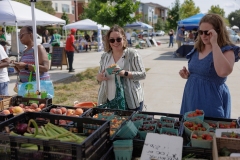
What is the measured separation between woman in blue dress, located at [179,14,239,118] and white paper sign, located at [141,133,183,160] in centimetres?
83

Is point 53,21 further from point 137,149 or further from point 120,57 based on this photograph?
point 137,149

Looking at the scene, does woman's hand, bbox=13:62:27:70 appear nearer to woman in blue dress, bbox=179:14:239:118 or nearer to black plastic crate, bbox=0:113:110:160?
black plastic crate, bbox=0:113:110:160

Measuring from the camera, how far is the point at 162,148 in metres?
2.04

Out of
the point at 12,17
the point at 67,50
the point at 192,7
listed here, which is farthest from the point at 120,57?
the point at 192,7

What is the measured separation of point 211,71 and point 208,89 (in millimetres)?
187

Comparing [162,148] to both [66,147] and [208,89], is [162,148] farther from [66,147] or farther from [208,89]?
[208,89]

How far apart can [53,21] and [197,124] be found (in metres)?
7.52

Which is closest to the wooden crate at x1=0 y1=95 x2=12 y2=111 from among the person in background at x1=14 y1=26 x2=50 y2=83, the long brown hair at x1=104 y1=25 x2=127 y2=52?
the person in background at x1=14 y1=26 x2=50 y2=83

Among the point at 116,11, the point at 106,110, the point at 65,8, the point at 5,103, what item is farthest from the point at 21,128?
the point at 65,8

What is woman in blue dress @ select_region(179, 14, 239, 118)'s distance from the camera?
8.61ft

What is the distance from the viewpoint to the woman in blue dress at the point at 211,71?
8.61 feet

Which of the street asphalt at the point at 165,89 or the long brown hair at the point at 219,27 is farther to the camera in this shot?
the street asphalt at the point at 165,89

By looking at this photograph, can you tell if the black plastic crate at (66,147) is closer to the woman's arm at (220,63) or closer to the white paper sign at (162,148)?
the white paper sign at (162,148)

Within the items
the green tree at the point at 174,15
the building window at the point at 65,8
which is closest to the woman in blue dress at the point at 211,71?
the green tree at the point at 174,15
